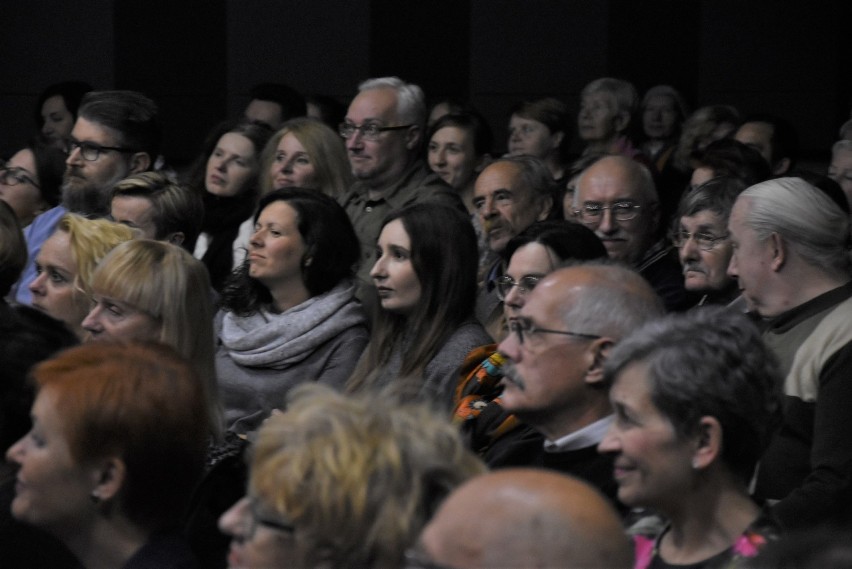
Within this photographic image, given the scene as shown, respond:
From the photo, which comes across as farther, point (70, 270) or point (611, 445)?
point (70, 270)

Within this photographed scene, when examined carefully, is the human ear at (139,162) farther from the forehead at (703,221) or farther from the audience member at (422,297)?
the forehead at (703,221)

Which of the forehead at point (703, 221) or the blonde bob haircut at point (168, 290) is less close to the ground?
the forehead at point (703, 221)

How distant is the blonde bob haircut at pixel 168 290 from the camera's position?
4078 mm

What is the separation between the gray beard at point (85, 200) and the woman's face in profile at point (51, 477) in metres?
3.33

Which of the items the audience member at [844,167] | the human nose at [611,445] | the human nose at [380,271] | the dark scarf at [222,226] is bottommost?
the dark scarf at [222,226]

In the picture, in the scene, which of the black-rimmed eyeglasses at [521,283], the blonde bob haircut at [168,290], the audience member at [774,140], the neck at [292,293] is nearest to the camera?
the blonde bob haircut at [168,290]

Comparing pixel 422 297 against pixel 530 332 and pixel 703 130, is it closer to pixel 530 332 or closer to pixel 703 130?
pixel 530 332

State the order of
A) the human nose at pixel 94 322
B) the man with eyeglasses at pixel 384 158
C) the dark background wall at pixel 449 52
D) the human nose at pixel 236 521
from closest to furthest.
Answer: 1. the human nose at pixel 236 521
2. the human nose at pixel 94 322
3. the man with eyeglasses at pixel 384 158
4. the dark background wall at pixel 449 52

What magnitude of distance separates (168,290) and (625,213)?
198cm

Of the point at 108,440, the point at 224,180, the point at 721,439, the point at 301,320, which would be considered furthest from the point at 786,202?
the point at 224,180

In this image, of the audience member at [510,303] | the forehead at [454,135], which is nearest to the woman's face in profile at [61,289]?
the audience member at [510,303]

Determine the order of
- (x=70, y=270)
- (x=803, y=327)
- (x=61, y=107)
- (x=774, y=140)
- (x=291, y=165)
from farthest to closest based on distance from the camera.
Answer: (x=61, y=107)
(x=774, y=140)
(x=291, y=165)
(x=70, y=270)
(x=803, y=327)

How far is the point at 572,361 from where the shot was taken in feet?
11.1

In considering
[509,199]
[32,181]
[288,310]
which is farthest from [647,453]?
[32,181]
